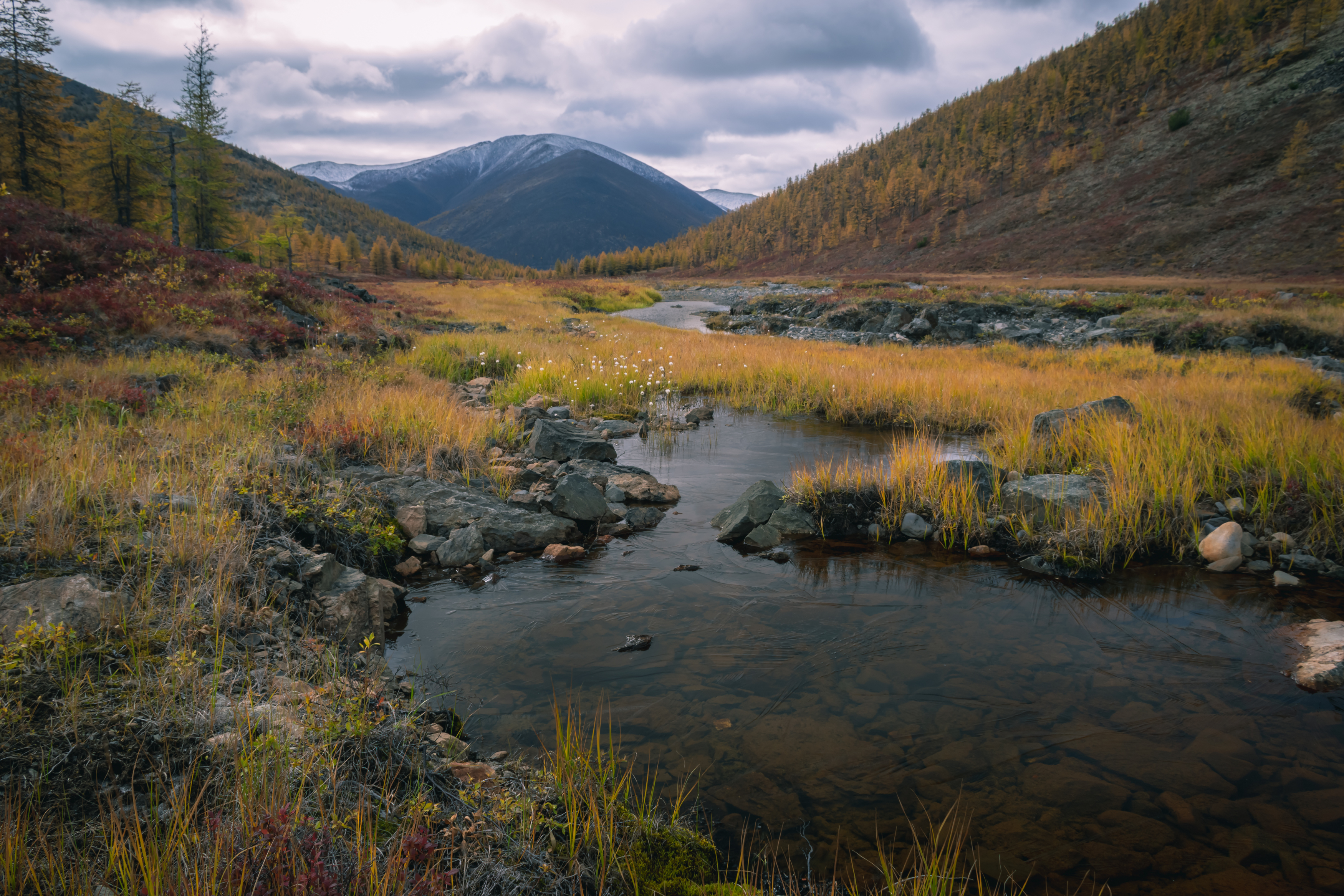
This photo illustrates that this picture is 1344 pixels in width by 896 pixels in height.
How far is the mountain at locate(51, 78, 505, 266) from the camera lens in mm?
115375

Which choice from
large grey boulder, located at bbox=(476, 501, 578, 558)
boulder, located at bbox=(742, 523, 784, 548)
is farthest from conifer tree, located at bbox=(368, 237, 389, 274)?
boulder, located at bbox=(742, 523, 784, 548)

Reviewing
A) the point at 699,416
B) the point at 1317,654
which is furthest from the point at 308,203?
the point at 1317,654

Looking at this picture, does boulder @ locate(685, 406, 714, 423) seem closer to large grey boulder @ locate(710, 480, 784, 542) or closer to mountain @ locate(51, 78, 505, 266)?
large grey boulder @ locate(710, 480, 784, 542)

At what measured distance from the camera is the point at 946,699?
4141 mm

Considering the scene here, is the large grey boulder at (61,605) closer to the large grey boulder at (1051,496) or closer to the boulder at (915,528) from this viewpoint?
the boulder at (915,528)

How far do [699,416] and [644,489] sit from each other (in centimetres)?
533

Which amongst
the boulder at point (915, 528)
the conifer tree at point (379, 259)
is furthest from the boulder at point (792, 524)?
the conifer tree at point (379, 259)

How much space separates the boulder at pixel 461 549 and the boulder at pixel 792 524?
3.47 metres

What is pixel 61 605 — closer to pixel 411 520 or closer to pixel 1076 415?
pixel 411 520

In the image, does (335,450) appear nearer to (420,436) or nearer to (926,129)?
(420,436)

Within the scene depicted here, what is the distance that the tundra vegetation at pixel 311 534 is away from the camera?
2.42 m

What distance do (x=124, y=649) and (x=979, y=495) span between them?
8.16m

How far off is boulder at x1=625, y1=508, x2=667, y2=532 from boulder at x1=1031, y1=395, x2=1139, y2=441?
589 centimetres

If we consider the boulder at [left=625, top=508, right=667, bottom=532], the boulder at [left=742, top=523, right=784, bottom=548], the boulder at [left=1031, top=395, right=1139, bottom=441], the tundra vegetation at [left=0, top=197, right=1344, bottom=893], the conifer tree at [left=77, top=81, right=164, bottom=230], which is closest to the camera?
the tundra vegetation at [left=0, top=197, right=1344, bottom=893]
